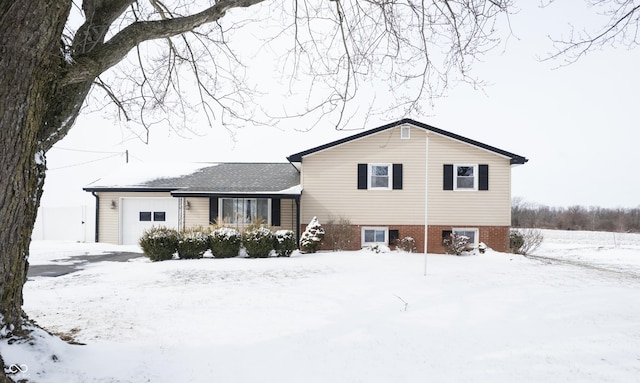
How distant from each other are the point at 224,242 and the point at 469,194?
33.0 ft

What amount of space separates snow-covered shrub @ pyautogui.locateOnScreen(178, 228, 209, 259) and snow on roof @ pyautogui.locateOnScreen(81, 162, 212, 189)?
682 centimetres

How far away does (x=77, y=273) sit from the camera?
1148 cm

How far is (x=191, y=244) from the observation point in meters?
14.2

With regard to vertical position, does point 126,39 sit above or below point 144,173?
above

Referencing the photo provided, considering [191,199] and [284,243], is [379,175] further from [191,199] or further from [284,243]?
[191,199]

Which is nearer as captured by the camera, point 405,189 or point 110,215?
point 405,189

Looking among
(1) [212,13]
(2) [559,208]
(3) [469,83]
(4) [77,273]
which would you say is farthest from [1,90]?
(2) [559,208]

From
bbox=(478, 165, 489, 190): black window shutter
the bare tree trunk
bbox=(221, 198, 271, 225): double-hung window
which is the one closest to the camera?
the bare tree trunk

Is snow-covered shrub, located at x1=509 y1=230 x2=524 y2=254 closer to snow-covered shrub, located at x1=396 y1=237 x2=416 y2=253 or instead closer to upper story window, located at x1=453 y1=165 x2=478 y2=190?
upper story window, located at x1=453 y1=165 x2=478 y2=190

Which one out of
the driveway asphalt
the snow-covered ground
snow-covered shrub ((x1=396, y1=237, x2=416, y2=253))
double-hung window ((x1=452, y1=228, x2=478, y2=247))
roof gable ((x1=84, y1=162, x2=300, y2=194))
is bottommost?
the driveway asphalt

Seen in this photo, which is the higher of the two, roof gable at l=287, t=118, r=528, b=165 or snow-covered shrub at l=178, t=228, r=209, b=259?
roof gable at l=287, t=118, r=528, b=165

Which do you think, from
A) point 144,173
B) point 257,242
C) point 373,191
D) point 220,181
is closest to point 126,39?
point 257,242

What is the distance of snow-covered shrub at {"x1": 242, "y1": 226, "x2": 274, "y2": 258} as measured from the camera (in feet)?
47.3

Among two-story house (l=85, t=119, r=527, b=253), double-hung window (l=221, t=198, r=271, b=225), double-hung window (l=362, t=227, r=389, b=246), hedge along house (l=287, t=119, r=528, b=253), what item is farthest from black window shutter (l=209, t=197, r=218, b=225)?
double-hung window (l=362, t=227, r=389, b=246)
